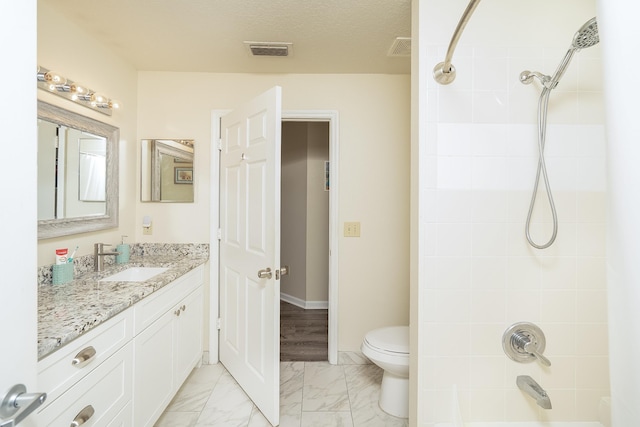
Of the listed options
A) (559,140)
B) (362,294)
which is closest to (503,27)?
(559,140)

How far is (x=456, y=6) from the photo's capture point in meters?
1.40

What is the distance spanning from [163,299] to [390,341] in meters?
1.34

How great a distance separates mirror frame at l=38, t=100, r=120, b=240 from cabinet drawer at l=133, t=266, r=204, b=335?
0.64 meters

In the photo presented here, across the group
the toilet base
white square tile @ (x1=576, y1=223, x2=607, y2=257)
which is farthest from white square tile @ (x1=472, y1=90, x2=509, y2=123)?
the toilet base

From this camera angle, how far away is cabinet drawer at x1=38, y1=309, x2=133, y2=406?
37.0 inches

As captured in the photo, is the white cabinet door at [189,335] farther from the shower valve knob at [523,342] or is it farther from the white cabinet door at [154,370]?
the shower valve knob at [523,342]

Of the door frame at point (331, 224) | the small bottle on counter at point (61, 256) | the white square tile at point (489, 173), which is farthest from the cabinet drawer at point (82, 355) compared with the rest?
the white square tile at point (489, 173)

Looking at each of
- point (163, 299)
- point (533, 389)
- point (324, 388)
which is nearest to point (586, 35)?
point (533, 389)

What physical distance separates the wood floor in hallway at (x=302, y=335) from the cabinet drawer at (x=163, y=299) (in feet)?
3.37

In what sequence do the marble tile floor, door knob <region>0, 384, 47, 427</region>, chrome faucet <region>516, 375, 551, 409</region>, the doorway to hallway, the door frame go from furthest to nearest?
the doorway to hallway → the door frame → the marble tile floor → chrome faucet <region>516, 375, 551, 409</region> → door knob <region>0, 384, 47, 427</region>

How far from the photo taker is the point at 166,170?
7.97 ft

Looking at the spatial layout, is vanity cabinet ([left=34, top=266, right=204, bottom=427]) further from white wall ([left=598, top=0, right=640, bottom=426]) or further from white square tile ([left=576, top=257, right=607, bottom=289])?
white square tile ([left=576, top=257, right=607, bottom=289])

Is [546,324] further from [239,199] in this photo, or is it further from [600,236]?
[239,199]

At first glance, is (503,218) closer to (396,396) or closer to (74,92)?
(396,396)
